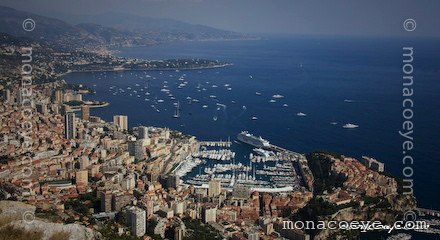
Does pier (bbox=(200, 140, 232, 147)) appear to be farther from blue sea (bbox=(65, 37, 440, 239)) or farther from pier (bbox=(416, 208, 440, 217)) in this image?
pier (bbox=(416, 208, 440, 217))

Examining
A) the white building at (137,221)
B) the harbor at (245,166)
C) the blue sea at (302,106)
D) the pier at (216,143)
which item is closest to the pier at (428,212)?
the blue sea at (302,106)

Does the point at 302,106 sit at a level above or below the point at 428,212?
above

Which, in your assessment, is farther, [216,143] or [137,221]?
[216,143]

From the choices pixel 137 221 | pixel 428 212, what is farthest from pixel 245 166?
pixel 137 221

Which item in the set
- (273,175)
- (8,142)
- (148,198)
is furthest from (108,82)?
(148,198)

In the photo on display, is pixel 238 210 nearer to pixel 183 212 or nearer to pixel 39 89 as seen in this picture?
pixel 183 212

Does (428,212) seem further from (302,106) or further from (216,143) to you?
(302,106)

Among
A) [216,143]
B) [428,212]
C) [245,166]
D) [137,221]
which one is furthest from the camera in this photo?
[216,143]

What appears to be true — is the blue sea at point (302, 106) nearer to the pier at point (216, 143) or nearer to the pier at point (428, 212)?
the pier at point (428, 212)

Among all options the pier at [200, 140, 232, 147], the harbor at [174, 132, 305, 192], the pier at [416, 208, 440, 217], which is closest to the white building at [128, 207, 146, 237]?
the harbor at [174, 132, 305, 192]
